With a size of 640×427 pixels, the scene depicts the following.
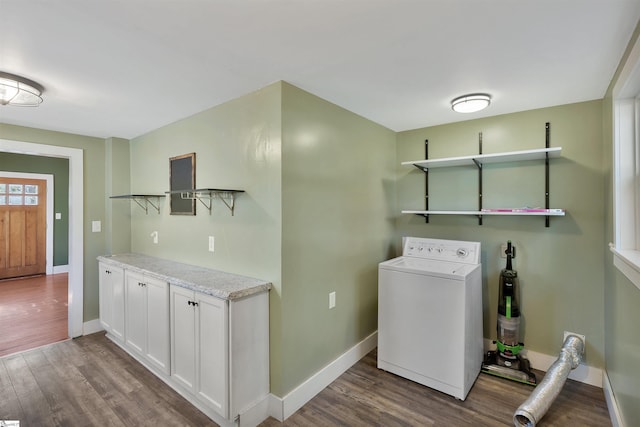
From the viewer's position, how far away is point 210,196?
2506mm

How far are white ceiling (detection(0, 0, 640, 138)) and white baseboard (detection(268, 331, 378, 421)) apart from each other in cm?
212

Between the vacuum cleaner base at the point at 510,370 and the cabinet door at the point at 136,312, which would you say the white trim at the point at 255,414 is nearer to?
the cabinet door at the point at 136,312

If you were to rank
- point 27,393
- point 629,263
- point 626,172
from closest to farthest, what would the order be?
point 629,263 → point 626,172 → point 27,393

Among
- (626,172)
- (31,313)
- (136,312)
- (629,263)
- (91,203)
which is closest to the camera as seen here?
(629,263)

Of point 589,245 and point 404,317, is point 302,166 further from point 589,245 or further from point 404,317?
point 589,245

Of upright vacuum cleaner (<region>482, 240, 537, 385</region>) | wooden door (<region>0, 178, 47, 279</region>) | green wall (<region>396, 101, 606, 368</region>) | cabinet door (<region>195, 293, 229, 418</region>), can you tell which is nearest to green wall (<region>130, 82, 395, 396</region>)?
cabinet door (<region>195, 293, 229, 418</region>)

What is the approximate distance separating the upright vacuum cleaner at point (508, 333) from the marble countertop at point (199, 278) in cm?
195

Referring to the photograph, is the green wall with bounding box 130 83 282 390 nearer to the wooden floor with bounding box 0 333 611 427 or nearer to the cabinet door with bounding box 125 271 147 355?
the cabinet door with bounding box 125 271 147 355

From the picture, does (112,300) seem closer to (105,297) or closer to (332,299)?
(105,297)

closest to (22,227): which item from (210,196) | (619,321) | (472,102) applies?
(210,196)

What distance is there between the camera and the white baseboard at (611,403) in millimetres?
1739

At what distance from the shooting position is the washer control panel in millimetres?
2564

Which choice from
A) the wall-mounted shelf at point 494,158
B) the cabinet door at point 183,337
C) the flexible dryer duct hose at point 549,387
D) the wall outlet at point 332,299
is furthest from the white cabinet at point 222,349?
the wall-mounted shelf at point 494,158

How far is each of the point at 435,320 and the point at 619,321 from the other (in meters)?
1.05
